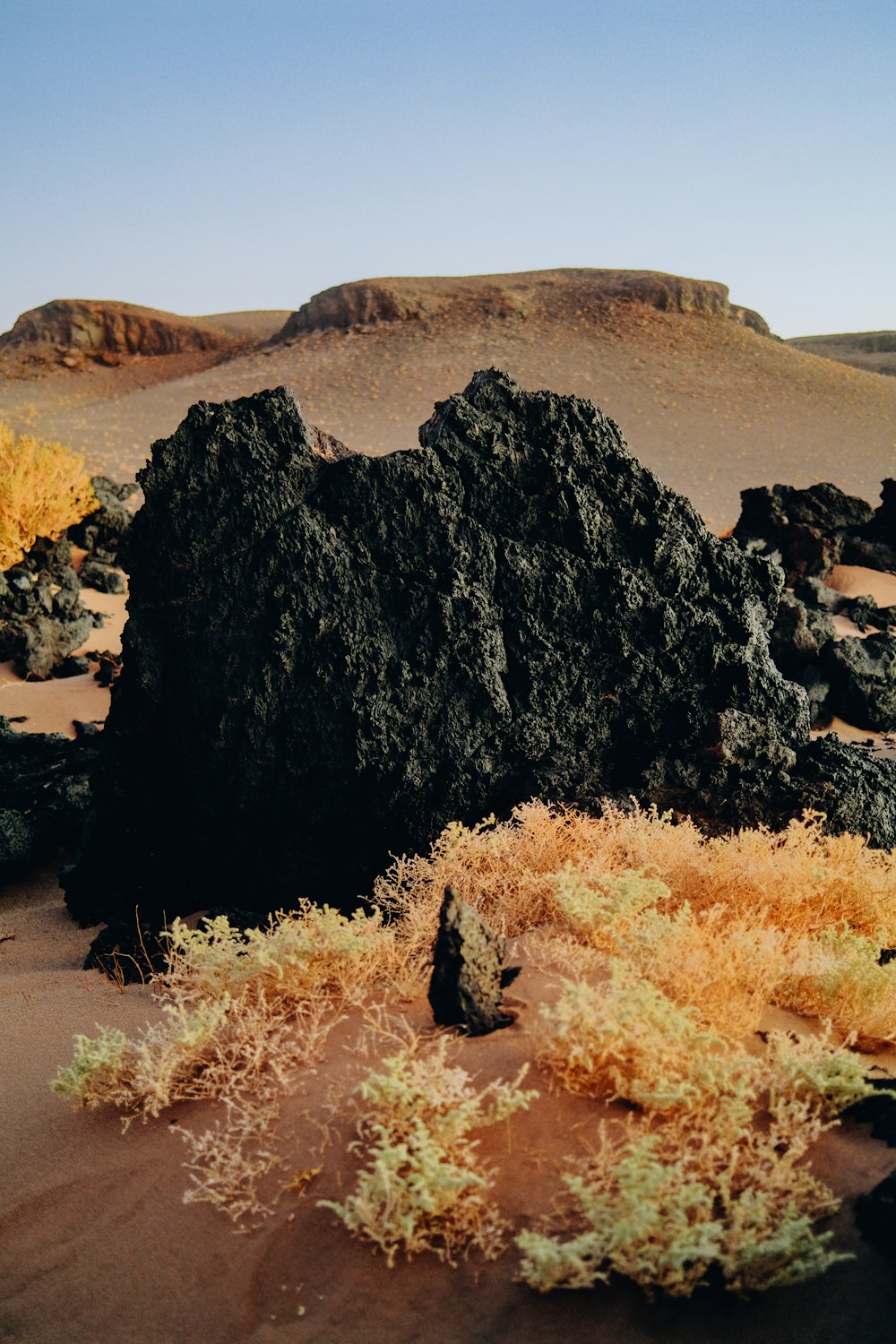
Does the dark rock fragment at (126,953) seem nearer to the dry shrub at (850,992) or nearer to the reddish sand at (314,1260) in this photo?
the reddish sand at (314,1260)

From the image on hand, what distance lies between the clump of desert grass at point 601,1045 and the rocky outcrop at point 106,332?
66.1m

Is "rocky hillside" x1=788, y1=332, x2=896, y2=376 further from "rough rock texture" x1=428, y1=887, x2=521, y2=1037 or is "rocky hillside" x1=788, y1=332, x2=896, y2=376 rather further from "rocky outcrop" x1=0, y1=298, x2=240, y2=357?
"rough rock texture" x1=428, y1=887, x2=521, y2=1037

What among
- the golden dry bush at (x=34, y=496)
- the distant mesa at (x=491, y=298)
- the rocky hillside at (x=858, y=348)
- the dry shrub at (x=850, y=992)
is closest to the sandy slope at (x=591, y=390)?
the distant mesa at (x=491, y=298)

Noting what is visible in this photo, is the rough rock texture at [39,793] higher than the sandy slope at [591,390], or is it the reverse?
the sandy slope at [591,390]

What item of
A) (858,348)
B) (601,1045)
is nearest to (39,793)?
(601,1045)

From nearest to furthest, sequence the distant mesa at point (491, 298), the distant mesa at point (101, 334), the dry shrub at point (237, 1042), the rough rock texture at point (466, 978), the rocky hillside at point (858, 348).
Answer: the dry shrub at point (237, 1042) → the rough rock texture at point (466, 978) → the distant mesa at point (491, 298) → the distant mesa at point (101, 334) → the rocky hillside at point (858, 348)

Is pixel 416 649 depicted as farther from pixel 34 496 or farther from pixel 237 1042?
pixel 34 496

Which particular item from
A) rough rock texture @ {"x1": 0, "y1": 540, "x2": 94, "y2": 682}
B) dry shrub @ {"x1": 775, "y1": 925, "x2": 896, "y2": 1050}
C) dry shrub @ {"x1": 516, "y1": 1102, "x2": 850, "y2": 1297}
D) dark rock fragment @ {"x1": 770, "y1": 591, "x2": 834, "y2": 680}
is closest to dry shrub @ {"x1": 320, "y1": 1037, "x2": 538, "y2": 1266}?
dry shrub @ {"x1": 516, "y1": 1102, "x2": 850, "y2": 1297}

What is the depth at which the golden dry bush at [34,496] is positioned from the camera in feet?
43.2

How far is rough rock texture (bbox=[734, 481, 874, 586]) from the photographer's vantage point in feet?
47.5

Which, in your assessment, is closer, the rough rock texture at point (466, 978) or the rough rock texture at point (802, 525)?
the rough rock texture at point (466, 978)

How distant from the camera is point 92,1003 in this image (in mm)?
3961

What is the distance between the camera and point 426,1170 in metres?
2.29

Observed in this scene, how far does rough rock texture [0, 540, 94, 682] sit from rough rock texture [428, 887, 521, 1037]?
9.29 m
